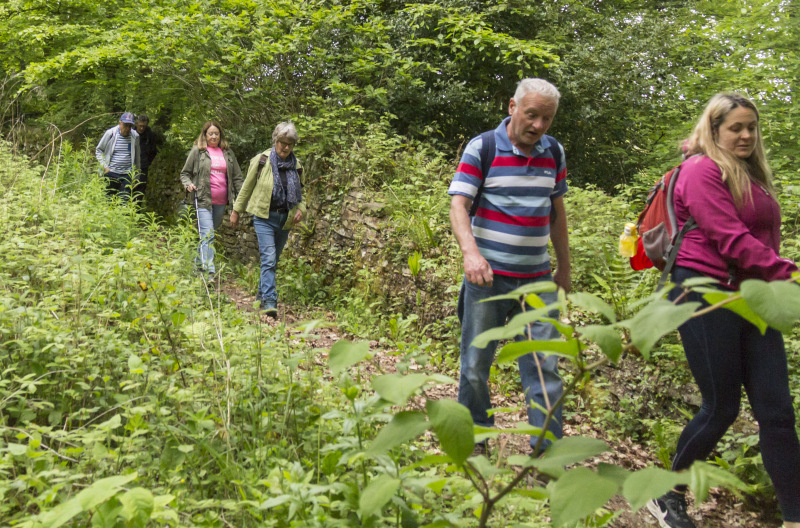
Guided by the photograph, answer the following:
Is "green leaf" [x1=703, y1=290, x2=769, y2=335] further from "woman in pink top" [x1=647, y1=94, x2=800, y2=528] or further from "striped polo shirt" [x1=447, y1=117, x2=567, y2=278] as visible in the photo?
"striped polo shirt" [x1=447, y1=117, x2=567, y2=278]

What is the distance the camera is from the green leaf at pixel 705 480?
1.00 m

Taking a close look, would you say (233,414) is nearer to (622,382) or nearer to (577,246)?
(622,382)

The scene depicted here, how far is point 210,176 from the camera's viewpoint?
8.18 metres

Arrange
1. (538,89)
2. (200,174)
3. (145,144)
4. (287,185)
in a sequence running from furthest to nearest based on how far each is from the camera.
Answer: (145,144), (200,174), (287,185), (538,89)

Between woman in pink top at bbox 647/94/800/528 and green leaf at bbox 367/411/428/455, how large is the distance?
6.69 feet

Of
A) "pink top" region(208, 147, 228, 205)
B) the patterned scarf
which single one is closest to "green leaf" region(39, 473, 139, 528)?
the patterned scarf

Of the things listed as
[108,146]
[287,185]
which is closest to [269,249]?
[287,185]

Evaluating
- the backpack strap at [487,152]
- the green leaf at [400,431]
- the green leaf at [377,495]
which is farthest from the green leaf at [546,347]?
the backpack strap at [487,152]

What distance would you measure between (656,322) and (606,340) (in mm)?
125

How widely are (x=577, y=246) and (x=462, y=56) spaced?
4.79 m

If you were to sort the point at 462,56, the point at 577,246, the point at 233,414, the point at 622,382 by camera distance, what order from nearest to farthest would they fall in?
the point at 233,414 → the point at 622,382 → the point at 577,246 → the point at 462,56

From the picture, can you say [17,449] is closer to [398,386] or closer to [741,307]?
[398,386]

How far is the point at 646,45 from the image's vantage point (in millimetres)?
11250

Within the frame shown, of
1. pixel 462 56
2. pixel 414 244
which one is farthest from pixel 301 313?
pixel 462 56
